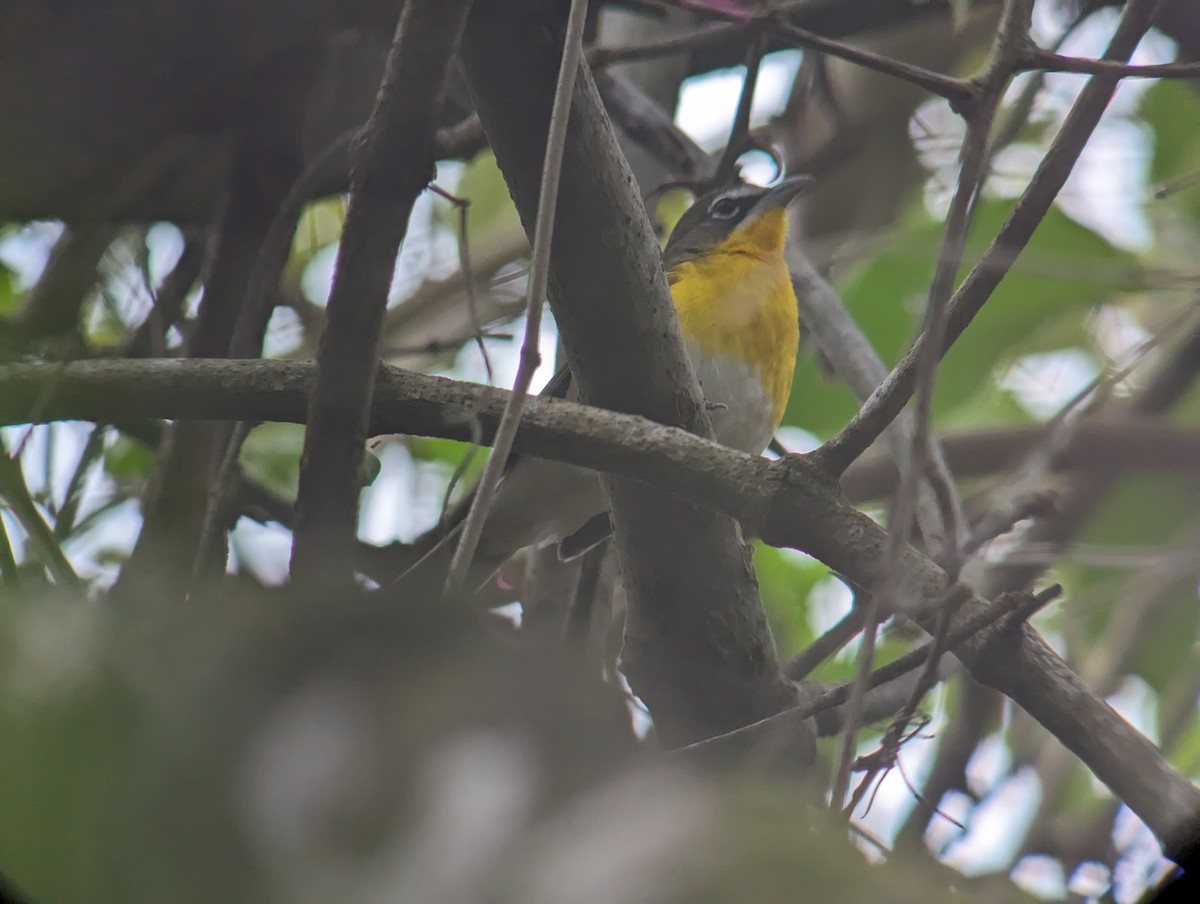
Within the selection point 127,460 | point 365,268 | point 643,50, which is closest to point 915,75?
point 365,268

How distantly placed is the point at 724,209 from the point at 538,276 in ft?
8.68

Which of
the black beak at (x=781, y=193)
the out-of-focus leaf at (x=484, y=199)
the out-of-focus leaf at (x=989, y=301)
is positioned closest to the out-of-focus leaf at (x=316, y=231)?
the out-of-focus leaf at (x=484, y=199)

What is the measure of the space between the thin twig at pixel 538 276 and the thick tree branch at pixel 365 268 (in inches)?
5.7

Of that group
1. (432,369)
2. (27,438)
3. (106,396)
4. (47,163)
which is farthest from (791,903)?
(432,369)

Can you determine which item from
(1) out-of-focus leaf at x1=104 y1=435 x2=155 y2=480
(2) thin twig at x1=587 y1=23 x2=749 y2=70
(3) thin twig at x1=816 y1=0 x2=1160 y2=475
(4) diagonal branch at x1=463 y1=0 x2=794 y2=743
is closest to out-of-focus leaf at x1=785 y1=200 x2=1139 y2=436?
(2) thin twig at x1=587 y1=23 x2=749 y2=70

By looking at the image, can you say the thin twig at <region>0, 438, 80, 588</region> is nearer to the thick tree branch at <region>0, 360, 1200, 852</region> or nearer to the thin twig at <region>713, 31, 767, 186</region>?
the thick tree branch at <region>0, 360, 1200, 852</region>

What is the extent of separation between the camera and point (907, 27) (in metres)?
4.01

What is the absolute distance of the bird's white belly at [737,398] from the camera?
3633 mm

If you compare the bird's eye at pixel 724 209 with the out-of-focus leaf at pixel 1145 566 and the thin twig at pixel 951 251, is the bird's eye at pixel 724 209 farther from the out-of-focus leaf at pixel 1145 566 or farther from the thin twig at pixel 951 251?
the thin twig at pixel 951 251

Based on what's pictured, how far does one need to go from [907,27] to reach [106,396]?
304cm

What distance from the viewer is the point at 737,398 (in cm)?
364

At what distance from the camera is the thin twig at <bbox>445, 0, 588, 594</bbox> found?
1573mm

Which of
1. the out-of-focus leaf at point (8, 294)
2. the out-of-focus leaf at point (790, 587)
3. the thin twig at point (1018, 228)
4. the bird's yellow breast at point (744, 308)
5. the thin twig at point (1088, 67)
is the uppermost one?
the bird's yellow breast at point (744, 308)

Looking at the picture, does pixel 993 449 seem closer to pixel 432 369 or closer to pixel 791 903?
pixel 432 369
